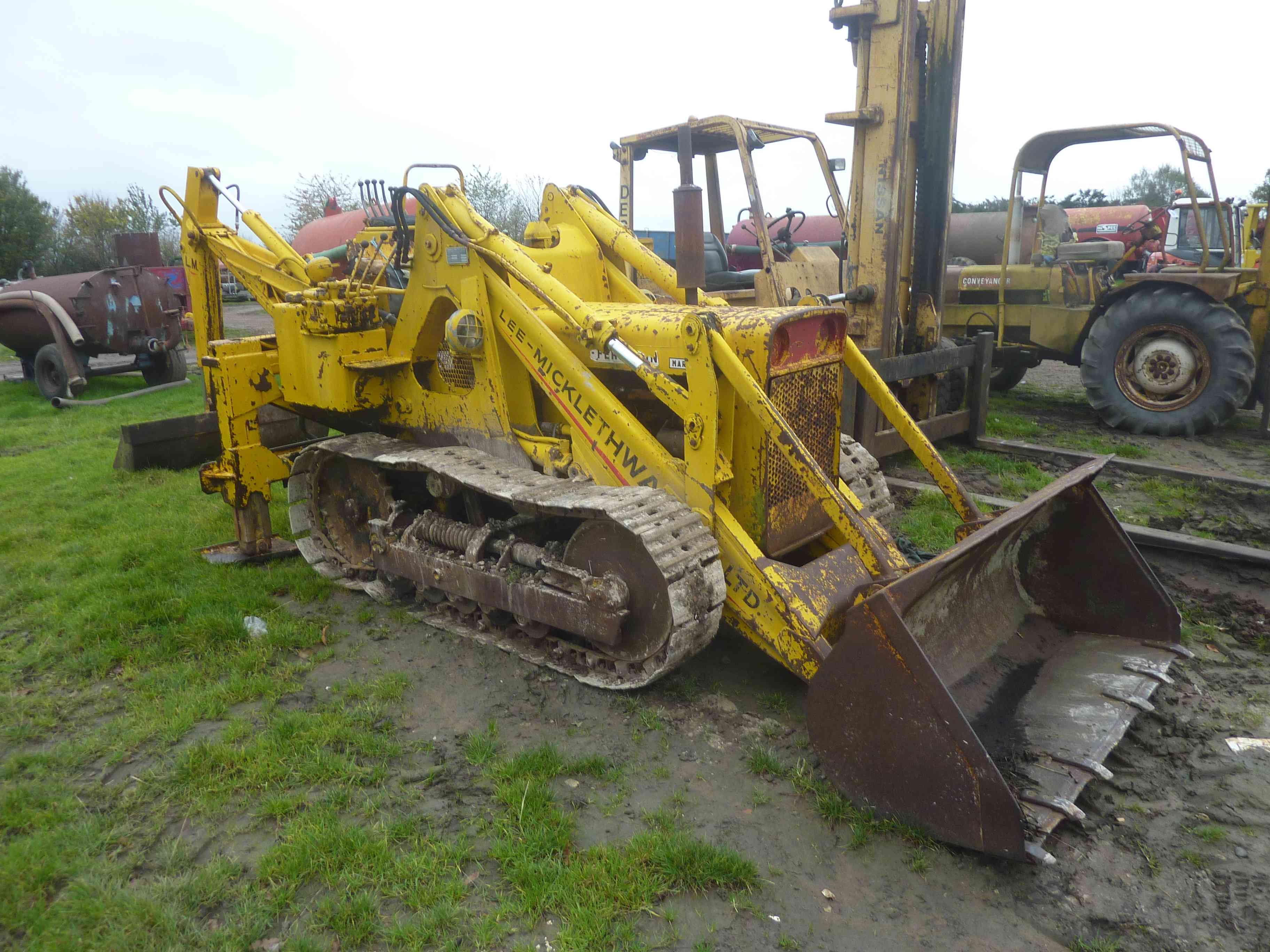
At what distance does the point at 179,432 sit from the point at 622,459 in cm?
545

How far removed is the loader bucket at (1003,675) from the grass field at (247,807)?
0.61 meters

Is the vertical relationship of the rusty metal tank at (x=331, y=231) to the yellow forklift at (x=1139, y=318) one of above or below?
above

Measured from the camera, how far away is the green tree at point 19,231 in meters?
29.2

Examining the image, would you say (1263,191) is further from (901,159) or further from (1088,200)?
(901,159)

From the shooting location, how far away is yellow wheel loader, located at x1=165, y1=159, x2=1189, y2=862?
9.80 ft

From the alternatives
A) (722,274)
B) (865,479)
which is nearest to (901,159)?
(722,274)

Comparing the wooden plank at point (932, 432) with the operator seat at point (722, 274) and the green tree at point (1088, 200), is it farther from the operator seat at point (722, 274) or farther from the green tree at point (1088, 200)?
the green tree at point (1088, 200)

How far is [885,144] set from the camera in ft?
22.7

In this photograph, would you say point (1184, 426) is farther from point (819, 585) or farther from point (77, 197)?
point (77, 197)

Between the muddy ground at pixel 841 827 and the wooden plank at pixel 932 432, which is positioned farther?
the wooden plank at pixel 932 432

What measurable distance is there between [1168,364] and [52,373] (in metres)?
13.4

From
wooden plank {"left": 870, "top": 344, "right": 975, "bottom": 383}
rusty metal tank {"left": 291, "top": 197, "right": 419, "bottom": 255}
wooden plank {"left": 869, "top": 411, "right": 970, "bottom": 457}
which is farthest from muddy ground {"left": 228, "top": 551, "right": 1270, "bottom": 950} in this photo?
rusty metal tank {"left": 291, "top": 197, "right": 419, "bottom": 255}

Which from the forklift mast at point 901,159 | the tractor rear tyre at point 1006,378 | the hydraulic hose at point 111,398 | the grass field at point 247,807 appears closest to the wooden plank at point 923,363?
the forklift mast at point 901,159

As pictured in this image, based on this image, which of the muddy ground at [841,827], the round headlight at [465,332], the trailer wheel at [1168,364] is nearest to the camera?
the muddy ground at [841,827]
